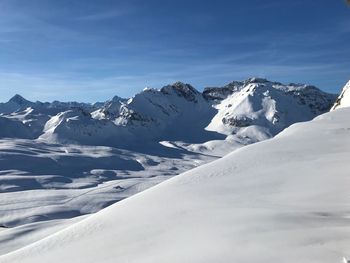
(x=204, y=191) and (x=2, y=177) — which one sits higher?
(x=204, y=191)

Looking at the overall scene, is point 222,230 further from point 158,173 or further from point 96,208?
point 158,173

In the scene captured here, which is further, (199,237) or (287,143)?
(287,143)

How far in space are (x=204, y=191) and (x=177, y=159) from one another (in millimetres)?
175299

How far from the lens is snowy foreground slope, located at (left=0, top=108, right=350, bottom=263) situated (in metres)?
11.1

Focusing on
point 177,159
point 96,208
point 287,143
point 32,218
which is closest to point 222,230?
point 287,143

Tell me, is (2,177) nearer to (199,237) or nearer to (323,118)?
(323,118)

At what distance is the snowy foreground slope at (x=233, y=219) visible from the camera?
11.1 metres

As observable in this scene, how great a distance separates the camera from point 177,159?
635 ft

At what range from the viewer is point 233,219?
13.9 metres

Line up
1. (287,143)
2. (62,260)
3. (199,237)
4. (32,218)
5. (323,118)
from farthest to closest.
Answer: (32,218) < (323,118) < (287,143) < (62,260) < (199,237)

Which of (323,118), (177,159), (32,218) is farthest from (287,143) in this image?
(177,159)

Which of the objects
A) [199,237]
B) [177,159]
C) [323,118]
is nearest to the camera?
[199,237]

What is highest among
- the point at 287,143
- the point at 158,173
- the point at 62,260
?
the point at 287,143

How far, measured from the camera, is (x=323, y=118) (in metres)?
36.2
